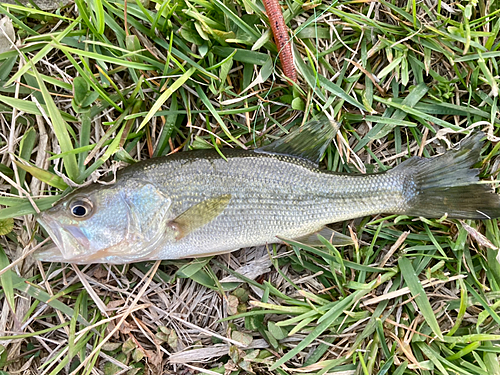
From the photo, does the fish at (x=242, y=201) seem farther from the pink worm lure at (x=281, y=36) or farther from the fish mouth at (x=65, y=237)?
the pink worm lure at (x=281, y=36)

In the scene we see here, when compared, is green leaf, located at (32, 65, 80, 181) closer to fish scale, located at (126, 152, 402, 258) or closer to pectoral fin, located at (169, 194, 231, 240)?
fish scale, located at (126, 152, 402, 258)

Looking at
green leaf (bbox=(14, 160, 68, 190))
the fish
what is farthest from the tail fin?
green leaf (bbox=(14, 160, 68, 190))

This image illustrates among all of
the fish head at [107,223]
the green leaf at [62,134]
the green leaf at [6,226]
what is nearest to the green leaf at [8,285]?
the green leaf at [6,226]

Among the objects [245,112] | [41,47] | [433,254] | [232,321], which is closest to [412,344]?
[433,254]

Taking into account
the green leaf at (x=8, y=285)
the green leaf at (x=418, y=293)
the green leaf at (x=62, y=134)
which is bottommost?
the green leaf at (x=418, y=293)

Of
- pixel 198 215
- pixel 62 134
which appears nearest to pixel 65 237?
pixel 62 134

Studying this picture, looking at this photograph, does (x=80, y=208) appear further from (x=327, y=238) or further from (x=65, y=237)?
(x=327, y=238)
